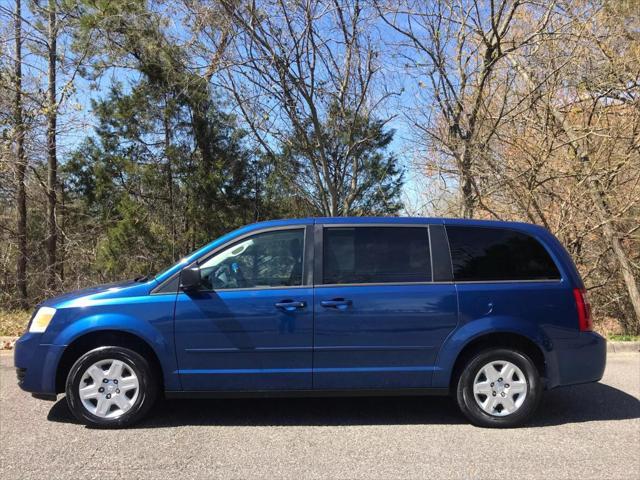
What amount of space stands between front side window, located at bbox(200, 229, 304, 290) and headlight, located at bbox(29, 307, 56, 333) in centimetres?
131

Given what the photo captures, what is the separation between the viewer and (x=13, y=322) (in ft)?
29.1

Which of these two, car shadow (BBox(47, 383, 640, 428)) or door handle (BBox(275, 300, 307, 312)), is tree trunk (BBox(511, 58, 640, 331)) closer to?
car shadow (BBox(47, 383, 640, 428))

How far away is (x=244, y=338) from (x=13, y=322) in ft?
21.5

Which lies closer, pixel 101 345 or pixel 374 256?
pixel 101 345

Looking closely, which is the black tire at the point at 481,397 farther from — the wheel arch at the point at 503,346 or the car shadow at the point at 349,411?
the car shadow at the point at 349,411

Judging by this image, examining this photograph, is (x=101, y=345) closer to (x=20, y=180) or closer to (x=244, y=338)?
(x=244, y=338)

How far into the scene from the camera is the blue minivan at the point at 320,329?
4273mm

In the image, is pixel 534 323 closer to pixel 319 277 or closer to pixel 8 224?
pixel 319 277

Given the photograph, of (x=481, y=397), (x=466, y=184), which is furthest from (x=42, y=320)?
(x=466, y=184)

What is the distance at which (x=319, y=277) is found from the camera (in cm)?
441

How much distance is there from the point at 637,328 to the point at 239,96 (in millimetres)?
9042

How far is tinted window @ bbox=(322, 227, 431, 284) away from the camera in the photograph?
14.6 ft

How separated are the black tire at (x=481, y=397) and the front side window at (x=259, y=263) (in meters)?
1.66

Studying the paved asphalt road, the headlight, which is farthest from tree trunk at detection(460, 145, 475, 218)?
the headlight
